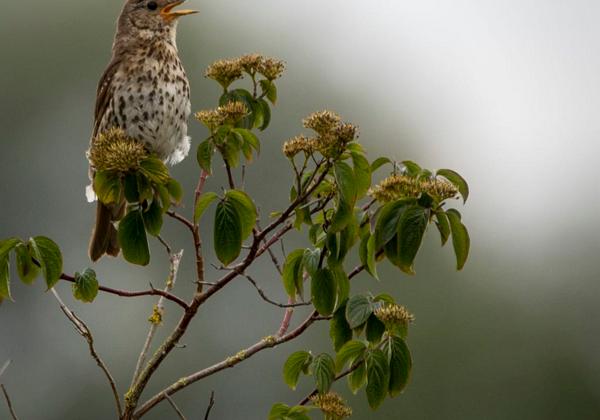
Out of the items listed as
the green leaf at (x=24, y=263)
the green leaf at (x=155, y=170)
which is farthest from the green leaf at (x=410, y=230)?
the green leaf at (x=24, y=263)

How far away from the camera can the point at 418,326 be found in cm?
2105

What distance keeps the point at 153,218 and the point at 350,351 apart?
0.73 m

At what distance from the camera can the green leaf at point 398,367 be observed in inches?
175

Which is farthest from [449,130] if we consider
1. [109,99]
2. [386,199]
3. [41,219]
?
[386,199]

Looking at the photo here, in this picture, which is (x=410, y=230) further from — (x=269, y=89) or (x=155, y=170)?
(x=269, y=89)

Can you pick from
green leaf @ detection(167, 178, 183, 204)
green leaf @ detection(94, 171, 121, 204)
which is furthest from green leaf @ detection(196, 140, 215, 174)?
green leaf @ detection(94, 171, 121, 204)

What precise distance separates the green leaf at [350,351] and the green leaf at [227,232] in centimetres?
45

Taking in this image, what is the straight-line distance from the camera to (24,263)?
4469 mm

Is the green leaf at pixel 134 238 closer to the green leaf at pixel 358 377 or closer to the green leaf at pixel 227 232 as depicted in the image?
the green leaf at pixel 227 232

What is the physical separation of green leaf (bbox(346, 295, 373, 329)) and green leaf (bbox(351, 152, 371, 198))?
1.21 feet

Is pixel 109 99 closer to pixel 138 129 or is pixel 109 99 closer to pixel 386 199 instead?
pixel 138 129

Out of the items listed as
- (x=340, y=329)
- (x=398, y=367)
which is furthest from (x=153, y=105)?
(x=398, y=367)

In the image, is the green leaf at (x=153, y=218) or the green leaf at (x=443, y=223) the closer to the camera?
the green leaf at (x=443, y=223)

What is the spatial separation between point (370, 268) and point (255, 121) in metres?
0.95
